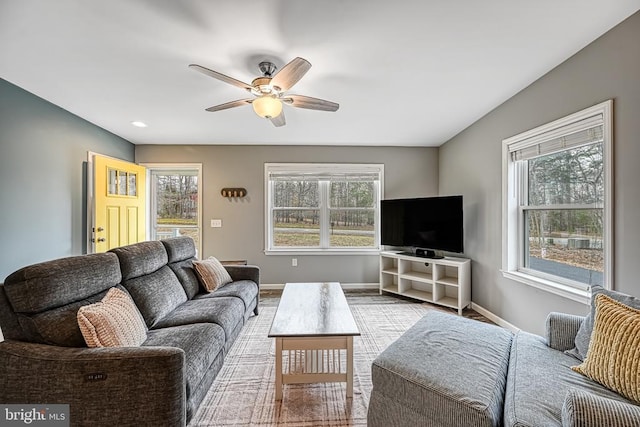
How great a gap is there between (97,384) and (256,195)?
135 inches

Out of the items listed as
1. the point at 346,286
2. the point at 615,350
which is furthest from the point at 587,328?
the point at 346,286

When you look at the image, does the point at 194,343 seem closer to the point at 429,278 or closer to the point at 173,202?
the point at 429,278

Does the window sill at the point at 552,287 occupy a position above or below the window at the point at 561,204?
below

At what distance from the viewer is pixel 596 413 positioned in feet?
3.19

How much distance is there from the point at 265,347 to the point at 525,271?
8.82 feet

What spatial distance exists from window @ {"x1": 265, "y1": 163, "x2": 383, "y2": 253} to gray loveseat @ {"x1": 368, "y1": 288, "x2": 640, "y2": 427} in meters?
2.87

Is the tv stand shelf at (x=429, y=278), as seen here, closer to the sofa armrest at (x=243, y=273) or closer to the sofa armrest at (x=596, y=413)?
the sofa armrest at (x=243, y=273)

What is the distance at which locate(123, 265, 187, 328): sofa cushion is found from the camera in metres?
2.10

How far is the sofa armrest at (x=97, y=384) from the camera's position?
52.1 inches

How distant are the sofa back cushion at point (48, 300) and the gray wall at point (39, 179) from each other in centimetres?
151

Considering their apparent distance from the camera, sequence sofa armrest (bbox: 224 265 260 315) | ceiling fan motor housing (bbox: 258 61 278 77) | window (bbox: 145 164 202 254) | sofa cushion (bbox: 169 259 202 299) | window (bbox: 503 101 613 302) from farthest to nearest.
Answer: window (bbox: 145 164 202 254), sofa armrest (bbox: 224 265 260 315), sofa cushion (bbox: 169 259 202 299), ceiling fan motor housing (bbox: 258 61 278 77), window (bbox: 503 101 613 302)

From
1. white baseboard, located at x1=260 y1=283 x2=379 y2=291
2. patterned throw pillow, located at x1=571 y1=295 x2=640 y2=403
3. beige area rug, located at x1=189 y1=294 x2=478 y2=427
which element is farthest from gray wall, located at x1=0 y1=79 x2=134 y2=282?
patterned throw pillow, located at x1=571 y1=295 x2=640 y2=403

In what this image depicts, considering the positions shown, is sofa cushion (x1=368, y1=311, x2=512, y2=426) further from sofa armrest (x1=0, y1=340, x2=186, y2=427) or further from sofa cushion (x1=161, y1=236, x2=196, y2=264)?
sofa cushion (x1=161, y1=236, x2=196, y2=264)

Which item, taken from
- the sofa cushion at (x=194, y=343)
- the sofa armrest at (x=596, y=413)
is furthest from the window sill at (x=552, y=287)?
the sofa cushion at (x=194, y=343)
